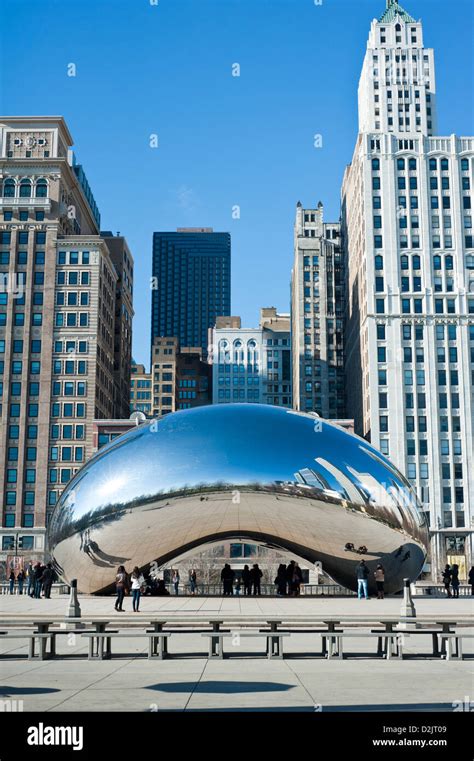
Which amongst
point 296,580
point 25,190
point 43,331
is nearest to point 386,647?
point 296,580

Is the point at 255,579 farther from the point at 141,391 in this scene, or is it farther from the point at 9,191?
the point at 141,391

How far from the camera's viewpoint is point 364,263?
101 meters

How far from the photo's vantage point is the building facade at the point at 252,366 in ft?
529

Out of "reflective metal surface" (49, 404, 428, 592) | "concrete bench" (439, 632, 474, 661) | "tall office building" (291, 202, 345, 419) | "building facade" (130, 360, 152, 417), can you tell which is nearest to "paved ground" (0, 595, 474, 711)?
"concrete bench" (439, 632, 474, 661)

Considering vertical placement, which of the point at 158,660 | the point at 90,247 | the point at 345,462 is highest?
the point at 90,247

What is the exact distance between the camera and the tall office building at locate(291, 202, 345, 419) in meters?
133

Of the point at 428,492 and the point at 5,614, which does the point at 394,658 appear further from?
the point at 428,492

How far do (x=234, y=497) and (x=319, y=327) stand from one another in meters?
111

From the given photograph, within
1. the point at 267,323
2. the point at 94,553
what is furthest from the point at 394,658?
the point at 267,323

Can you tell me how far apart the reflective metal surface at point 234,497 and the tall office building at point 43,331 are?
202 ft

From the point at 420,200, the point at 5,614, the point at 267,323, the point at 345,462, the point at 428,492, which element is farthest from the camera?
the point at 267,323

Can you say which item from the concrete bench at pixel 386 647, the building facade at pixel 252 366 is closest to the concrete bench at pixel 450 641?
the concrete bench at pixel 386 647
